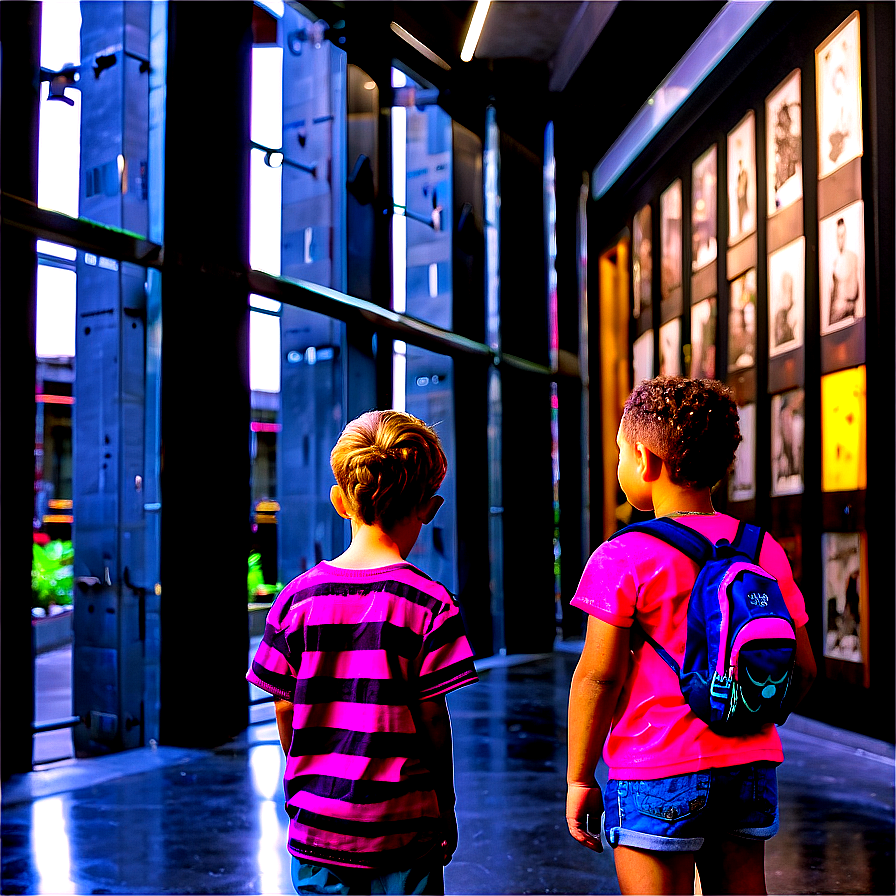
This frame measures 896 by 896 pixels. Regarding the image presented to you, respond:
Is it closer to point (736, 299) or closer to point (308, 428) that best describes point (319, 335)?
point (308, 428)

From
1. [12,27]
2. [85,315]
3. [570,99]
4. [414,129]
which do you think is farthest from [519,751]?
[570,99]

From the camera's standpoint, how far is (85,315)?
547cm

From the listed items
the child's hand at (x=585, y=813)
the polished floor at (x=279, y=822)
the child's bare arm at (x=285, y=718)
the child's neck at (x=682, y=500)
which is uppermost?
the child's neck at (x=682, y=500)

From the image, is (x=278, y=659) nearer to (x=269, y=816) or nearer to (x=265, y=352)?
(x=269, y=816)

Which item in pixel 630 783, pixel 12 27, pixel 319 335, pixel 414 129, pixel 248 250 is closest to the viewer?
pixel 630 783

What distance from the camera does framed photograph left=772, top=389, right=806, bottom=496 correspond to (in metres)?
6.37

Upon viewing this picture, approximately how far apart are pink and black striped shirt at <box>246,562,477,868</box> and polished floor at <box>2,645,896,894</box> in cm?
188

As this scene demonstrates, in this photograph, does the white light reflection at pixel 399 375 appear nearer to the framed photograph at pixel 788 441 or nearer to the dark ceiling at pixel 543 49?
the dark ceiling at pixel 543 49

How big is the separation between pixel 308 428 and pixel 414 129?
10.1 feet

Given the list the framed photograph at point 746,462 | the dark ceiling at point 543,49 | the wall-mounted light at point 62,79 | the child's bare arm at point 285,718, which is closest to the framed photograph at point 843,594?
the framed photograph at point 746,462

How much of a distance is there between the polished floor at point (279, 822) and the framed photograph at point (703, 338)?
3.15m

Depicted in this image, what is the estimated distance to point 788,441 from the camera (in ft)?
21.4

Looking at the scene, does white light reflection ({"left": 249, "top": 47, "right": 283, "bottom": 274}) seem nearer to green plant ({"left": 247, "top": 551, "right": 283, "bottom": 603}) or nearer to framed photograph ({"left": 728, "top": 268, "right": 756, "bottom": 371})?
green plant ({"left": 247, "top": 551, "right": 283, "bottom": 603})

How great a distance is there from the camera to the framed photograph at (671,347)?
8.60 metres
